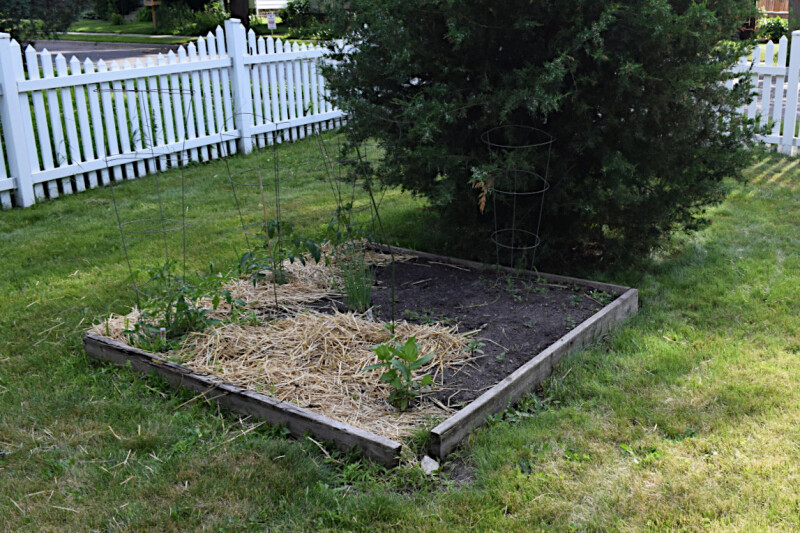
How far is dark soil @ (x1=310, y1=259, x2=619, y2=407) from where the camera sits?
3.89m

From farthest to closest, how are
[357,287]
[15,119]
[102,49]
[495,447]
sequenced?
[102,49] → [15,119] → [357,287] → [495,447]

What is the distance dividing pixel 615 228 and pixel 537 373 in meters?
1.98

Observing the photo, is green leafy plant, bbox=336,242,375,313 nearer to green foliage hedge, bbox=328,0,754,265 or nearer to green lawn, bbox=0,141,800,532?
green foliage hedge, bbox=328,0,754,265

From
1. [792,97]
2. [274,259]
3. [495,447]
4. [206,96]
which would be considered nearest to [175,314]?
[274,259]

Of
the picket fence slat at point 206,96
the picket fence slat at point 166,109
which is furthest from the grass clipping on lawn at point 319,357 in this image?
the picket fence slat at point 206,96

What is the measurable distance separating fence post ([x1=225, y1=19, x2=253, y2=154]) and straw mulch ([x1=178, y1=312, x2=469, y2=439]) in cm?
588

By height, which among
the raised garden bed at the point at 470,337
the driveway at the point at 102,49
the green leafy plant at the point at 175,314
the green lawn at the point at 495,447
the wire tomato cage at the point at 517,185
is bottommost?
the green lawn at the point at 495,447

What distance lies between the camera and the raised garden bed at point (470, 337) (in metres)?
3.40

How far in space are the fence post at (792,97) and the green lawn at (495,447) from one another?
4.67 metres

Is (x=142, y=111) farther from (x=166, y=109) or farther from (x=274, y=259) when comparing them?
(x=274, y=259)

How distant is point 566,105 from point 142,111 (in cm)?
563

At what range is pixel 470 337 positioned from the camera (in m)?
4.27

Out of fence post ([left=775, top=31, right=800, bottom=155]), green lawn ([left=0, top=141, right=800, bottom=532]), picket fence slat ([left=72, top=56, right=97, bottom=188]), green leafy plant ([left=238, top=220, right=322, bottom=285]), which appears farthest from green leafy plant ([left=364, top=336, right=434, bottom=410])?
fence post ([left=775, top=31, right=800, bottom=155])

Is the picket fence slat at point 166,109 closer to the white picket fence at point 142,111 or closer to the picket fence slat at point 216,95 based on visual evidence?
the white picket fence at point 142,111
